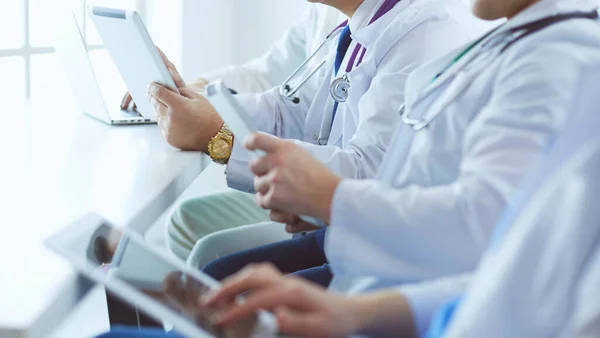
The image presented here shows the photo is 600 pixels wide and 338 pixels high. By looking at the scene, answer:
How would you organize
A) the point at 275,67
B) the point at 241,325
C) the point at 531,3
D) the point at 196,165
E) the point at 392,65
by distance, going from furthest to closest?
the point at 275,67 < the point at 196,165 < the point at 392,65 < the point at 531,3 < the point at 241,325

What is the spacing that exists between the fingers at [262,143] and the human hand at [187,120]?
0.53 m

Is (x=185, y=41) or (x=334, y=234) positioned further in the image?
(x=185, y=41)

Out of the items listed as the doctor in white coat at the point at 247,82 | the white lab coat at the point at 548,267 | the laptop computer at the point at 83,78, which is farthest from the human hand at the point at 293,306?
the laptop computer at the point at 83,78

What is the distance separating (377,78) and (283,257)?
38 cm

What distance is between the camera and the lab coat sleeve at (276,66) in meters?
2.52

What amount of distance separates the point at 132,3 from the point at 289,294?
108 inches

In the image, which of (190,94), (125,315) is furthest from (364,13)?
(125,315)

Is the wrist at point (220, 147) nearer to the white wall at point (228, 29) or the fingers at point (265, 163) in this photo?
the fingers at point (265, 163)

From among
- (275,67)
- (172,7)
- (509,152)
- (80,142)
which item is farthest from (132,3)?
(509,152)

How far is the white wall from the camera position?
3.54 m

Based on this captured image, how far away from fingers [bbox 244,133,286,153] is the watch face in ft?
1.64

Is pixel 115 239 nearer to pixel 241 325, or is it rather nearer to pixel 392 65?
pixel 241 325

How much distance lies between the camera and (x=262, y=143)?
3.69 feet

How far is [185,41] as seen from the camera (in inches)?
138
